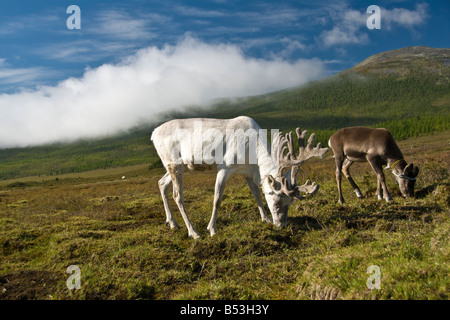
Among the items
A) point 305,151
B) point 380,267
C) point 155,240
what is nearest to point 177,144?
point 155,240

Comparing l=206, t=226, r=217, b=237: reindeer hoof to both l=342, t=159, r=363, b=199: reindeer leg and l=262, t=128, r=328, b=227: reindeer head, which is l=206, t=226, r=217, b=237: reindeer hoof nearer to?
l=262, t=128, r=328, b=227: reindeer head

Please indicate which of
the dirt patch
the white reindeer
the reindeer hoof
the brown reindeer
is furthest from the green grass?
the white reindeer

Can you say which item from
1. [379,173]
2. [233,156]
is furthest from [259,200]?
[379,173]

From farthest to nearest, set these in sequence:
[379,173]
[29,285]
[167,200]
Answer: [379,173]
[167,200]
[29,285]

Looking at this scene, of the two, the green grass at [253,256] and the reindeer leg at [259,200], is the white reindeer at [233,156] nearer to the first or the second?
the reindeer leg at [259,200]

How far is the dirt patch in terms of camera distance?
19.2 ft

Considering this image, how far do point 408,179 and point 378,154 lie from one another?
52.0 inches

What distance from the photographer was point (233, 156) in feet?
32.1

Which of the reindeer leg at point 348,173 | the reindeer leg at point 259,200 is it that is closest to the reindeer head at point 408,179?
the reindeer leg at point 348,173

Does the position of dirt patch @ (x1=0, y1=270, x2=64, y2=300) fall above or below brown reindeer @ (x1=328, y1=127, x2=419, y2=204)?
below

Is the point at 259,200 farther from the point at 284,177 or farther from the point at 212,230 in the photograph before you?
the point at 212,230

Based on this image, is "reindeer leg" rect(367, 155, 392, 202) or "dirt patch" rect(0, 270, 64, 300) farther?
"reindeer leg" rect(367, 155, 392, 202)

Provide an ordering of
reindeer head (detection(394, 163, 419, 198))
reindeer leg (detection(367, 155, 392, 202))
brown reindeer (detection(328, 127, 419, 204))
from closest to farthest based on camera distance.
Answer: reindeer head (detection(394, 163, 419, 198)), brown reindeer (detection(328, 127, 419, 204)), reindeer leg (detection(367, 155, 392, 202))

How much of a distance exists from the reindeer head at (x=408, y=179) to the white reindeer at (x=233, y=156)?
4.50m
